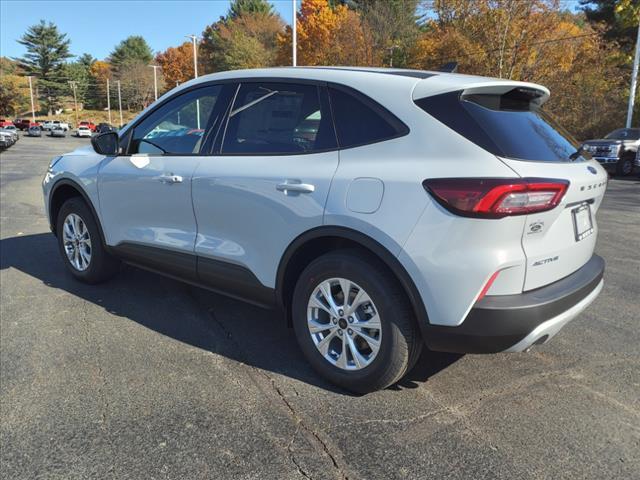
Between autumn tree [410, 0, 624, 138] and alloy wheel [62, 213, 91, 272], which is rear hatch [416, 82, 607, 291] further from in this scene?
autumn tree [410, 0, 624, 138]

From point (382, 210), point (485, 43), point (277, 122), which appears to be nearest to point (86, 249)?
point (277, 122)

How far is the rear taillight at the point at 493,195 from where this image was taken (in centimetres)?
242

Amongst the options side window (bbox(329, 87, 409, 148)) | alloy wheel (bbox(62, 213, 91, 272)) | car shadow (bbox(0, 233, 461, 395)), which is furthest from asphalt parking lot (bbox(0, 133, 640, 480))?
side window (bbox(329, 87, 409, 148))

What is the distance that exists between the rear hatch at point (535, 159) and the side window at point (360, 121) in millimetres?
199

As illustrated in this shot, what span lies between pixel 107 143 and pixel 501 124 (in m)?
3.22

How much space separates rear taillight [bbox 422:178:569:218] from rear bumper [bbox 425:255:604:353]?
0.42 metres

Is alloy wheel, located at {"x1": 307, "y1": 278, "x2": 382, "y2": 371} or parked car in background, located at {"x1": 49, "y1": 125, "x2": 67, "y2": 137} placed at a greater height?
parked car in background, located at {"x1": 49, "y1": 125, "x2": 67, "y2": 137}

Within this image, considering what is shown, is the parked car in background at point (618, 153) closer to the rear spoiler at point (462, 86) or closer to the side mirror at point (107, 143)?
the rear spoiler at point (462, 86)

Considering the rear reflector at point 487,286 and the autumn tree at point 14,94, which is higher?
the autumn tree at point 14,94

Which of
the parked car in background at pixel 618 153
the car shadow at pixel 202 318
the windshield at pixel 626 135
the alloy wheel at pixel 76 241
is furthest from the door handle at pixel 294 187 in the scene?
the windshield at pixel 626 135

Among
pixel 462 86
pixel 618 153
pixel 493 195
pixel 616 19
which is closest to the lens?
pixel 493 195

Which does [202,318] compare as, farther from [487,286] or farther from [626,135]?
[626,135]

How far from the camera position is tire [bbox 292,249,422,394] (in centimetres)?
274

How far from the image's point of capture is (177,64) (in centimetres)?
8450
